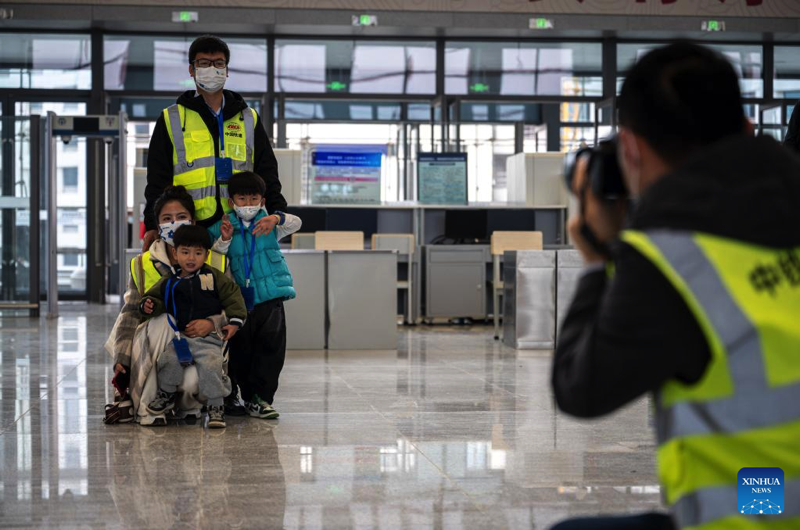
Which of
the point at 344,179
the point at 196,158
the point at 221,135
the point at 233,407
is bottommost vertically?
the point at 233,407

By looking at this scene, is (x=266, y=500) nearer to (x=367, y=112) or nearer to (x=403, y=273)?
(x=403, y=273)

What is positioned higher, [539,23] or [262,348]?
[539,23]

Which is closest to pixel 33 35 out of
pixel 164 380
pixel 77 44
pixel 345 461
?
pixel 77 44

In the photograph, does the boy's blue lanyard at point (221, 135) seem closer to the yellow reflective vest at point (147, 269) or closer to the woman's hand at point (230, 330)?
the yellow reflective vest at point (147, 269)

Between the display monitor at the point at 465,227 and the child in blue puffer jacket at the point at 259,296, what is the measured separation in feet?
21.4

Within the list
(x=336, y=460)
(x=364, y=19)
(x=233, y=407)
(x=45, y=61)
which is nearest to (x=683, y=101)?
(x=336, y=460)

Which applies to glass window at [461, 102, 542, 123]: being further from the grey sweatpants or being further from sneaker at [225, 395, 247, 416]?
the grey sweatpants

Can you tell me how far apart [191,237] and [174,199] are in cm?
20

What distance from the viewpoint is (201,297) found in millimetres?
4047

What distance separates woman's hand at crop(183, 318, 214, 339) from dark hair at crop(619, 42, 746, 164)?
3.12 meters

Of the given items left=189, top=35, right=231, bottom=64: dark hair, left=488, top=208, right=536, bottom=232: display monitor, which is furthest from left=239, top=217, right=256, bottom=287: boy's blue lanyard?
left=488, top=208, right=536, bottom=232: display monitor

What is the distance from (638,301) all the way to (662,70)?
263mm

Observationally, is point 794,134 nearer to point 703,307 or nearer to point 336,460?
point 336,460

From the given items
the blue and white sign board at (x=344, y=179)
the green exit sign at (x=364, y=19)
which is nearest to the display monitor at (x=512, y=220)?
the blue and white sign board at (x=344, y=179)
